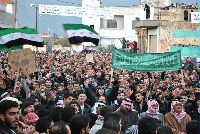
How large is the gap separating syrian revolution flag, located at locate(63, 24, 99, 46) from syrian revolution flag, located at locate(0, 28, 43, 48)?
943 millimetres

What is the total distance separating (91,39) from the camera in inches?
600

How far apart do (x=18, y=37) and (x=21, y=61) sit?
1395 mm

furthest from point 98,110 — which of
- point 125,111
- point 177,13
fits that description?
point 177,13

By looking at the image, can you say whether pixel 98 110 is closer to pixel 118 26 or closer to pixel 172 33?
pixel 172 33

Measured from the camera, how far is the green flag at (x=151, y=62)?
49.6 ft

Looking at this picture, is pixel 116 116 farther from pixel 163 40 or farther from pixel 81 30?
pixel 163 40

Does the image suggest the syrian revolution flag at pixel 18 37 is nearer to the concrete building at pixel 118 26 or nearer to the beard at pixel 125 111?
the beard at pixel 125 111

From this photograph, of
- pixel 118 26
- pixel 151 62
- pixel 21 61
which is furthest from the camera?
pixel 118 26

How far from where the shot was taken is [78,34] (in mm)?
15008

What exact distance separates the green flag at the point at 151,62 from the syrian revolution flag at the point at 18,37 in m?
2.79

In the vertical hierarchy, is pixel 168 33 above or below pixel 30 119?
above

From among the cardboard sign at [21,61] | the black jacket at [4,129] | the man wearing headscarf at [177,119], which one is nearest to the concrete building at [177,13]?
the cardboard sign at [21,61]

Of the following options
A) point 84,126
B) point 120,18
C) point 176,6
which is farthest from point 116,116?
point 120,18

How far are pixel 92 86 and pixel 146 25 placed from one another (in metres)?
20.9
